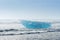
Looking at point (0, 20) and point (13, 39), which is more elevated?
point (0, 20)

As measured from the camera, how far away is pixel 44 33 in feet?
6.48

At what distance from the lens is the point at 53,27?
2023 millimetres

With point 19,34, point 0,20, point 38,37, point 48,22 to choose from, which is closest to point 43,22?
point 48,22

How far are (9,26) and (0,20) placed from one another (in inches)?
8.4

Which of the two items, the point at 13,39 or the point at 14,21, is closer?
the point at 13,39

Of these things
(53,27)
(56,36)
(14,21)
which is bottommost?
(56,36)

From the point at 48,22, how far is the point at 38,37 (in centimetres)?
32

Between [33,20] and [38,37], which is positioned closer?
[38,37]

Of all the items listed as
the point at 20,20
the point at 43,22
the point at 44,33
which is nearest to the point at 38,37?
the point at 44,33

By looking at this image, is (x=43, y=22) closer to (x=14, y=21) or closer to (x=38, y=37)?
(x=38, y=37)

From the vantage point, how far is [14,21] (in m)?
2.11

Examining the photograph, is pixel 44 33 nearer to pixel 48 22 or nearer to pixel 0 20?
pixel 48 22

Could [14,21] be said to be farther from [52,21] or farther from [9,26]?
[52,21]

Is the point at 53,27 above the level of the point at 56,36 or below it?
above
